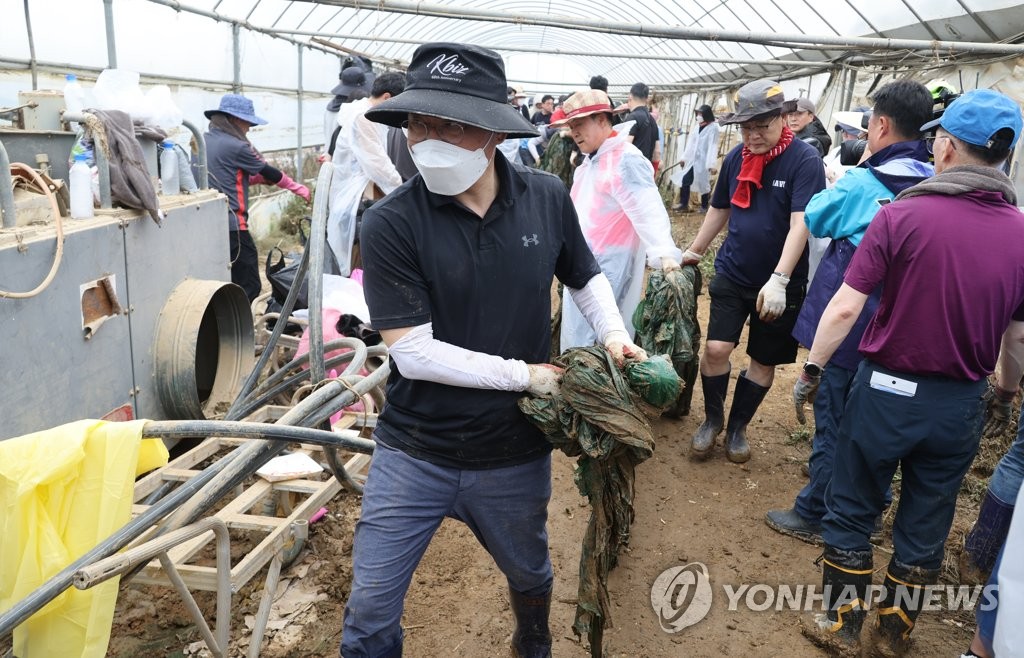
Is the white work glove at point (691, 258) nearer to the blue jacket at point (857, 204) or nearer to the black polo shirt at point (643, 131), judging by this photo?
the blue jacket at point (857, 204)

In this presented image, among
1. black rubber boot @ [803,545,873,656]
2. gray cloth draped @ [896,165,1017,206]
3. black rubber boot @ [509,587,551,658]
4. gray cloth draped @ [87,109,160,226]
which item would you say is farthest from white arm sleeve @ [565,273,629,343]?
gray cloth draped @ [87,109,160,226]

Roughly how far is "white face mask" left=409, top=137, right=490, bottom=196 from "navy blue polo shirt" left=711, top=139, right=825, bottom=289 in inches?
96.4

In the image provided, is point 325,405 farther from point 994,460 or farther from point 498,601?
point 994,460

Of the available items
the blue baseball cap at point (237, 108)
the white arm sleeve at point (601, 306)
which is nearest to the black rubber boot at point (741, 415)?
the white arm sleeve at point (601, 306)

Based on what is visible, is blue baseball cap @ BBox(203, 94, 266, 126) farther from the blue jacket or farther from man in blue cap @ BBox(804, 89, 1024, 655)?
man in blue cap @ BBox(804, 89, 1024, 655)

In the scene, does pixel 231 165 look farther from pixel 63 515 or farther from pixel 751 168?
pixel 63 515

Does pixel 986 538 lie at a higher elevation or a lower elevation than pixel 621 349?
lower

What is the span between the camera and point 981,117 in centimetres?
248

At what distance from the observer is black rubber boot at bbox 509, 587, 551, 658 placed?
242 centimetres

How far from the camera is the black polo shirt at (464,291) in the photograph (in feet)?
6.62

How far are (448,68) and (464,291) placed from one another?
623 mm

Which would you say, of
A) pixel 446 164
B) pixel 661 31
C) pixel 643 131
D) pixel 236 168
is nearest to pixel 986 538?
pixel 446 164

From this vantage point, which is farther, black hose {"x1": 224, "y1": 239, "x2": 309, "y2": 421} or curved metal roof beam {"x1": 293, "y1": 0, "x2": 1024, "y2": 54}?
curved metal roof beam {"x1": 293, "y1": 0, "x2": 1024, "y2": 54}

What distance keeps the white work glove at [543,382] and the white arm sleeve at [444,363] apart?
0.09 metres
